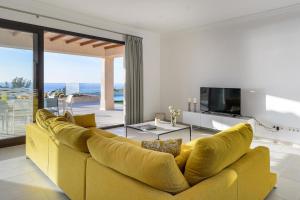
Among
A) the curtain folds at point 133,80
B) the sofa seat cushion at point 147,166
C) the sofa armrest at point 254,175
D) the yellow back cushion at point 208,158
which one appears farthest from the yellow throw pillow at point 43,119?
the curtain folds at point 133,80

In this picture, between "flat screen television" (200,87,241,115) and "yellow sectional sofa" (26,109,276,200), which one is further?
"flat screen television" (200,87,241,115)

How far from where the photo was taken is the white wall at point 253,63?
418cm

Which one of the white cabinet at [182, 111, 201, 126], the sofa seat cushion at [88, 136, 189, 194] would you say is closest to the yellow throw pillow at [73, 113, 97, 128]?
the sofa seat cushion at [88, 136, 189, 194]

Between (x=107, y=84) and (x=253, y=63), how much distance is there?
19.4 feet

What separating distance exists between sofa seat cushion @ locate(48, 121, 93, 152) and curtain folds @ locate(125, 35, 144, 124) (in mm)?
3485

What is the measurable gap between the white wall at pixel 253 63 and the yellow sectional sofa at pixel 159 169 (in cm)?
247

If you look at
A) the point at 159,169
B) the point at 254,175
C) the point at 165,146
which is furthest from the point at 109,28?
the point at 159,169

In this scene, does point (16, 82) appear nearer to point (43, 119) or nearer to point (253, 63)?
point (43, 119)

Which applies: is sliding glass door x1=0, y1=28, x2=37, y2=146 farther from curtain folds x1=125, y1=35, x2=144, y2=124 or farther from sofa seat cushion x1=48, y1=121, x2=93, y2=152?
sofa seat cushion x1=48, y1=121, x2=93, y2=152

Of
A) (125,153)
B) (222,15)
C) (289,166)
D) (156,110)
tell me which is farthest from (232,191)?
(156,110)

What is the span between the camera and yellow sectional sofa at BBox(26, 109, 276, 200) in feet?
4.33

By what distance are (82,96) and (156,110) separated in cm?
522

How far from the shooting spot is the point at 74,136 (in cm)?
202

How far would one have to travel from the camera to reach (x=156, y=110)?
667 centimetres
